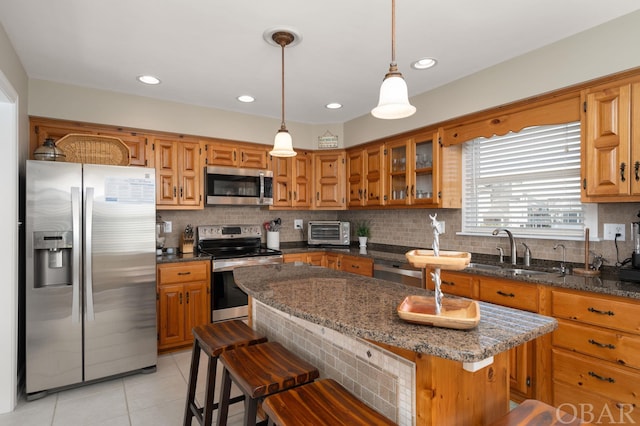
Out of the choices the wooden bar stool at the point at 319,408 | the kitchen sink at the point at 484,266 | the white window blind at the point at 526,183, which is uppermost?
the white window blind at the point at 526,183

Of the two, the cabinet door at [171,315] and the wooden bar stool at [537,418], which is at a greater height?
the wooden bar stool at [537,418]

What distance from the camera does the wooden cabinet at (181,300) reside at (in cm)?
335

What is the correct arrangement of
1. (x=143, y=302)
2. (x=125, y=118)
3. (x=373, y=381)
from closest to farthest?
(x=373, y=381)
(x=143, y=302)
(x=125, y=118)

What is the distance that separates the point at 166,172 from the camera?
3.72 m

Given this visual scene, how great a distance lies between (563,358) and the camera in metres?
2.20

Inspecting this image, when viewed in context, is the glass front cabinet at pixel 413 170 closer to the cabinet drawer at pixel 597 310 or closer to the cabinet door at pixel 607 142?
the cabinet door at pixel 607 142

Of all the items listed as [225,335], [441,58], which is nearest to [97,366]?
[225,335]

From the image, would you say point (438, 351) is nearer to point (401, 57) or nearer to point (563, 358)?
point (563, 358)

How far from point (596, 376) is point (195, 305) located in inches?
127

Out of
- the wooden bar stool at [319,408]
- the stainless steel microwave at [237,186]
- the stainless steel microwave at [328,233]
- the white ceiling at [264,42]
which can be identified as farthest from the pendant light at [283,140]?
the stainless steel microwave at [328,233]

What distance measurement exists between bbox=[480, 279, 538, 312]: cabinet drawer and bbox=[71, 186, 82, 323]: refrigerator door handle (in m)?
3.07

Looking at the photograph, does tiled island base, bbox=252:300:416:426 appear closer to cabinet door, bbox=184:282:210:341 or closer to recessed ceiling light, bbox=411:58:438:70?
cabinet door, bbox=184:282:210:341

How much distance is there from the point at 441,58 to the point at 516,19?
2.02 ft

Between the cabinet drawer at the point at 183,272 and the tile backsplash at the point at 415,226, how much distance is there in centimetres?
68
